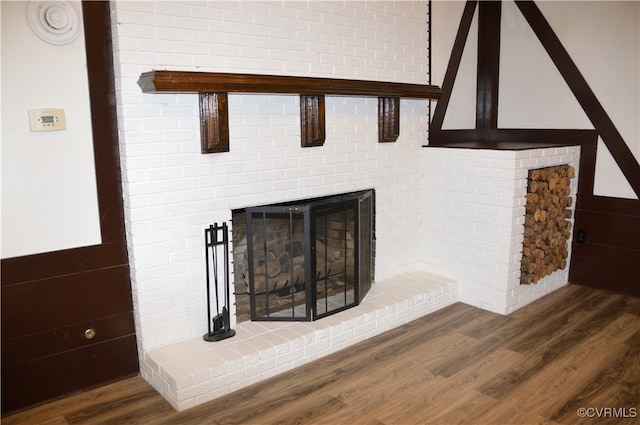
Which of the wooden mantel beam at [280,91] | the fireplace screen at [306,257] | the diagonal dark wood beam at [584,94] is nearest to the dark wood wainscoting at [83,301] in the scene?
the wooden mantel beam at [280,91]

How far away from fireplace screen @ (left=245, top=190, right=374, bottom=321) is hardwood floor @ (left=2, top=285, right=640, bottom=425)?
36cm

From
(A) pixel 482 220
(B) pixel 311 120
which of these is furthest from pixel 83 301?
(A) pixel 482 220

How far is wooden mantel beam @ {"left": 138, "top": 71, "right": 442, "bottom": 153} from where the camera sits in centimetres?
235

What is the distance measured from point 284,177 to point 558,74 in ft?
7.80

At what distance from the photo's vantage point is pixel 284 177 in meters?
3.02

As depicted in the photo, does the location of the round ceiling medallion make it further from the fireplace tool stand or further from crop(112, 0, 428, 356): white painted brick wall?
the fireplace tool stand

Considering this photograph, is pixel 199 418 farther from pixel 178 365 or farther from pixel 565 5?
pixel 565 5

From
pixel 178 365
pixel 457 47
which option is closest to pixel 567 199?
pixel 457 47

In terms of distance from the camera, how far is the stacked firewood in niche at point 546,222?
3.45 m

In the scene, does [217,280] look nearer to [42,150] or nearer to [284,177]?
Answer: [284,177]

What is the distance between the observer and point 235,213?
292 centimetres

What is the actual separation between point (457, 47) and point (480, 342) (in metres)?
2.29

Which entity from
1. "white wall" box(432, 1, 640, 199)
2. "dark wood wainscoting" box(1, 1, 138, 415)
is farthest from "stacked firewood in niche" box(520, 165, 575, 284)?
"dark wood wainscoting" box(1, 1, 138, 415)

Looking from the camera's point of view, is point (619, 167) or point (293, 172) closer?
point (293, 172)
